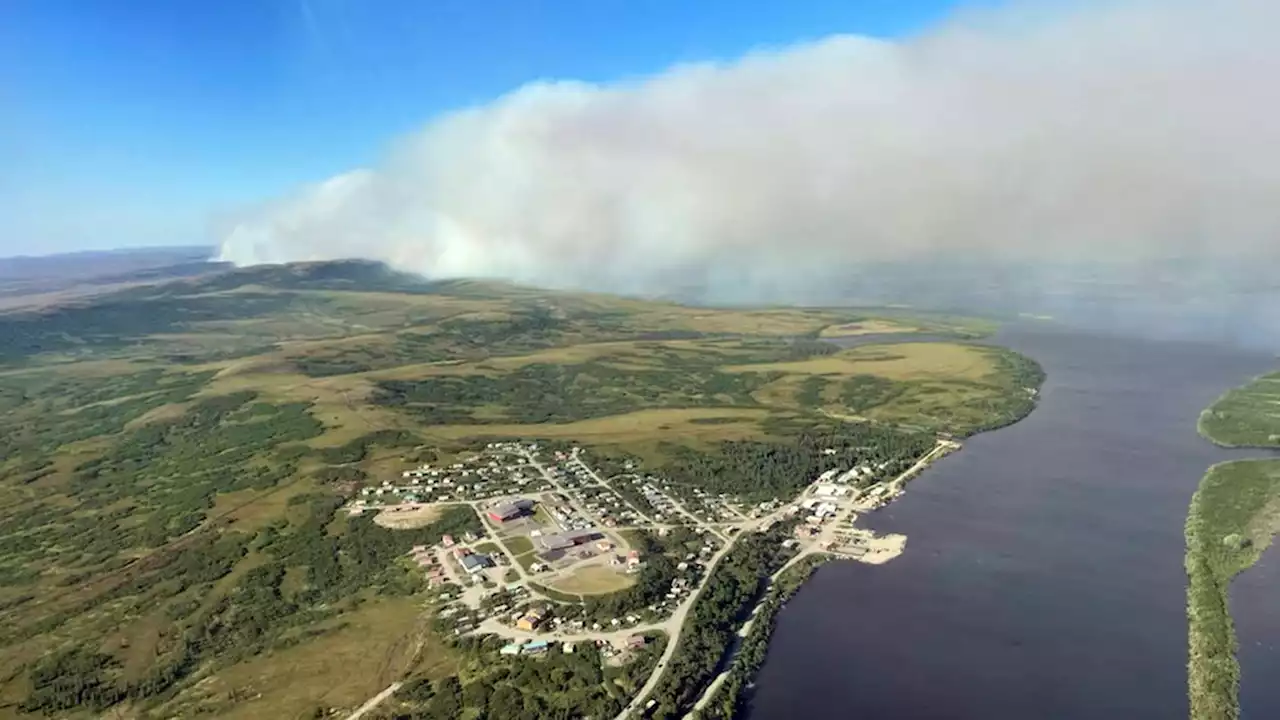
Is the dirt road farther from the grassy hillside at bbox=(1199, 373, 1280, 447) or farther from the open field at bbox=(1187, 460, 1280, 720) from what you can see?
the grassy hillside at bbox=(1199, 373, 1280, 447)

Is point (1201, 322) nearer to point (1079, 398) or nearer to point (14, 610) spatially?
point (1079, 398)

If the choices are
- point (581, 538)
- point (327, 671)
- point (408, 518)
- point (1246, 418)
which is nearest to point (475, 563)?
point (581, 538)

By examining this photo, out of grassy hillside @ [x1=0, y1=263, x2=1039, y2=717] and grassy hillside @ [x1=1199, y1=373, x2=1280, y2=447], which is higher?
grassy hillside @ [x1=1199, y1=373, x2=1280, y2=447]

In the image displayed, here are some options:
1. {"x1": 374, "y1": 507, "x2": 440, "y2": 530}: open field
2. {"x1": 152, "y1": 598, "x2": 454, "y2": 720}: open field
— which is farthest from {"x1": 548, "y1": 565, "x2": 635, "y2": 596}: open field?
{"x1": 374, "y1": 507, "x2": 440, "y2": 530}: open field

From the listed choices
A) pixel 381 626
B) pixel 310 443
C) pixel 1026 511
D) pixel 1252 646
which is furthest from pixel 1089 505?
pixel 310 443

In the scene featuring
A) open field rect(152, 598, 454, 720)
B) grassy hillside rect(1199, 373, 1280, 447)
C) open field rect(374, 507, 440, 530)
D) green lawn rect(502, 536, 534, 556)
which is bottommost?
open field rect(152, 598, 454, 720)

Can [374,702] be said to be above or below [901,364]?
below

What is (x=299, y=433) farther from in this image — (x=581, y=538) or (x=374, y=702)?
(x=374, y=702)

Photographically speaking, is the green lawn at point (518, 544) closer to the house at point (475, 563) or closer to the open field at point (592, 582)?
the house at point (475, 563)
